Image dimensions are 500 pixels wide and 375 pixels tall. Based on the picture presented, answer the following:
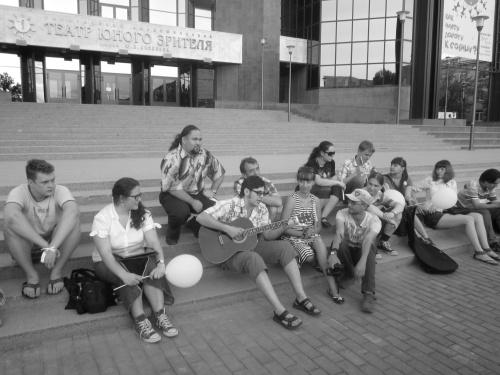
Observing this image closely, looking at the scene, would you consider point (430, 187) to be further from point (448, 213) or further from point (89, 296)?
point (89, 296)

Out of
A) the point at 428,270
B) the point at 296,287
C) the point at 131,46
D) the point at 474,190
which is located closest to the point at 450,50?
the point at 131,46

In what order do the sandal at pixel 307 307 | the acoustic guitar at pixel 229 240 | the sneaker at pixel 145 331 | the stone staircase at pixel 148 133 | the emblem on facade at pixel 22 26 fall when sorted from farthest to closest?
the emblem on facade at pixel 22 26
the stone staircase at pixel 148 133
the acoustic guitar at pixel 229 240
the sandal at pixel 307 307
the sneaker at pixel 145 331

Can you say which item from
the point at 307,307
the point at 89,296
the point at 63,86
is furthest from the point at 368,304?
the point at 63,86

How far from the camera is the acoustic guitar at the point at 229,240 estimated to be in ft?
13.5

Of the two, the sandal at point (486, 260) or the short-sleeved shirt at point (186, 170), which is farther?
the sandal at point (486, 260)

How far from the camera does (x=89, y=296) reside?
3.58 metres

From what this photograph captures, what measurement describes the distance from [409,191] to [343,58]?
23.2 metres

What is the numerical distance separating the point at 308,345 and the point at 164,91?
24.4 m

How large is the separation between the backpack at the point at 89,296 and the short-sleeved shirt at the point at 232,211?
3.87ft

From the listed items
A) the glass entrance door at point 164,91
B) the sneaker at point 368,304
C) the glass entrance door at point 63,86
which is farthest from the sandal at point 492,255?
the glass entrance door at point 63,86

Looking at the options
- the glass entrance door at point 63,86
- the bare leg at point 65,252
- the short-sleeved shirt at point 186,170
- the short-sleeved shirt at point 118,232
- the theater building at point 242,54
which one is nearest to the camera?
the short-sleeved shirt at point 118,232

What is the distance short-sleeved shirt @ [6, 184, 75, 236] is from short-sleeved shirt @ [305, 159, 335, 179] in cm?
324

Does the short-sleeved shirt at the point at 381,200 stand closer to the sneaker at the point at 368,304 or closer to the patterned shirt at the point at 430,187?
the patterned shirt at the point at 430,187

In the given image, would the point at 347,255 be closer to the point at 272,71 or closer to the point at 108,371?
the point at 108,371
